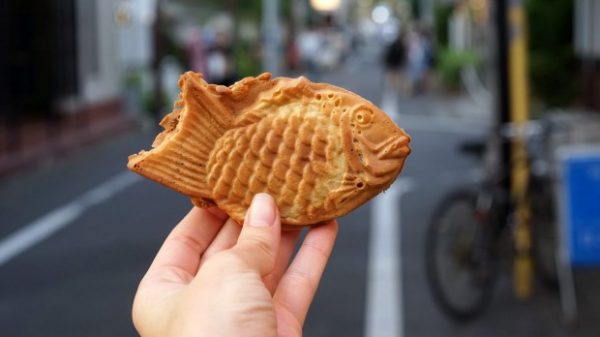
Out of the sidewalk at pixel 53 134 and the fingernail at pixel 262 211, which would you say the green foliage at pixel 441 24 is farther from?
the fingernail at pixel 262 211

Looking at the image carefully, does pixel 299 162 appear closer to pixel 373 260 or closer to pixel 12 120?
pixel 373 260

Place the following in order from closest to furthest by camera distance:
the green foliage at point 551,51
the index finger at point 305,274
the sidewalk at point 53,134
Result: the index finger at point 305,274, the sidewalk at point 53,134, the green foliage at point 551,51

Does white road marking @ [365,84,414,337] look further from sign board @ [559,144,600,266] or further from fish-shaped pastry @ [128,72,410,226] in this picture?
fish-shaped pastry @ [128,72,410,226]

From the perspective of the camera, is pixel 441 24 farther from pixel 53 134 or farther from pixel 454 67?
pixel 53 134

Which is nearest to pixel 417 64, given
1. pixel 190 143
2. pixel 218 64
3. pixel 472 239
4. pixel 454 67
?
pixel 454 67

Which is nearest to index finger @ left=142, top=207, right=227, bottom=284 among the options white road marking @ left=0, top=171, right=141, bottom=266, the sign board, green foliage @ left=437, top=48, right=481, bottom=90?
the sign board

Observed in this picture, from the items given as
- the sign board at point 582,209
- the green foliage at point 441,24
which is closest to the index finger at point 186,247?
the sign board at point 582,209
